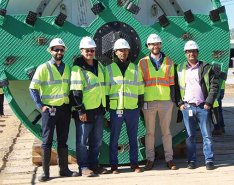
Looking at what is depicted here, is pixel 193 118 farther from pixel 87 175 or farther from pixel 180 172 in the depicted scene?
pixel 87 175

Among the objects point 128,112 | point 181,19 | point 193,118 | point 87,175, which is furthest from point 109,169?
point 181,19

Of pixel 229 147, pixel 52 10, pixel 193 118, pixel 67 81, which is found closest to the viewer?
pixel 67 81

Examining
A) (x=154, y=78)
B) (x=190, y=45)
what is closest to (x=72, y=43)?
(x=154, y=78)

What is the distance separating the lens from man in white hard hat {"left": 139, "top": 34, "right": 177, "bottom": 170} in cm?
576

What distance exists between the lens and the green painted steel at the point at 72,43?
5770 mm

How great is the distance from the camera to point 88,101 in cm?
547

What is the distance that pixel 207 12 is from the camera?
20.9 feet

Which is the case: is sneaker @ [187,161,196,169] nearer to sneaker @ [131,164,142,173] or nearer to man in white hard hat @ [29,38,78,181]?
sneaker @ [131,164,142,173]

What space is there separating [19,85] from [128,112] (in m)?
1.47

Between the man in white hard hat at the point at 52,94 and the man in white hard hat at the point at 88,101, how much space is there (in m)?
Answer: 0.11

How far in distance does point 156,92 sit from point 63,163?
4.62 ft

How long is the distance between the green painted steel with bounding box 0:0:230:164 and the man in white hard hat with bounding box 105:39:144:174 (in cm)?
36

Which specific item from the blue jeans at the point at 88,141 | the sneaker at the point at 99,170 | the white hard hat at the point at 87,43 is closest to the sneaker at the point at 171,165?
the sneaker at the point at 99,170

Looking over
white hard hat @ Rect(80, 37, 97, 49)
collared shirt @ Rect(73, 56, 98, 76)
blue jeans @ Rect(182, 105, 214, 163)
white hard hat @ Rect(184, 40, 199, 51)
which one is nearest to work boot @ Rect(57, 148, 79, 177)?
collared shirt @ Rect(73, 56, 98, 76)
